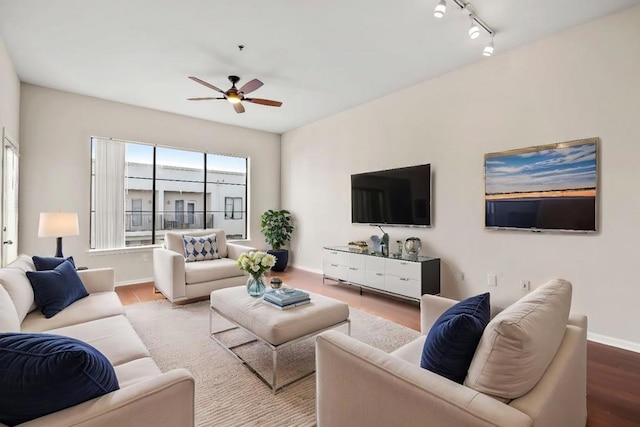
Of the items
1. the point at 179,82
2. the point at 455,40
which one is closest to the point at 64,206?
the point at 179,82

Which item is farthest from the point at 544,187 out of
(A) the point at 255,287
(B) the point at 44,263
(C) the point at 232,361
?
(B) the point at 44,263

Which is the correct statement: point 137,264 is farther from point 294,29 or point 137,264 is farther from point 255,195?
point 294,29

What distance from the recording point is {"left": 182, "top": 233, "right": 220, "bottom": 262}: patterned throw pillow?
4.26 metres

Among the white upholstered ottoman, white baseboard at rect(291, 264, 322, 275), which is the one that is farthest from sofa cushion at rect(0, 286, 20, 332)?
white baseboard at rect(291, 264, 322, 275)

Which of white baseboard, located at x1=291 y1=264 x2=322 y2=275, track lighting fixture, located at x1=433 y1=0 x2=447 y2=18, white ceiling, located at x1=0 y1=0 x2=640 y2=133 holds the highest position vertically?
white ceiling, located at x1=0 y1=0 x2=640 y2=133

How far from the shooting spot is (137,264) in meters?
5.04

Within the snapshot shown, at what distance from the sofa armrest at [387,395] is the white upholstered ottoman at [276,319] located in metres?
0.72

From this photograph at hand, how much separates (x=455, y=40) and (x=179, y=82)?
338 cm

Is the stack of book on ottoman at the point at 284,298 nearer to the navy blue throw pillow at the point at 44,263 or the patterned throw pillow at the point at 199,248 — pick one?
the navy blue throw pillow at the point at 44,263

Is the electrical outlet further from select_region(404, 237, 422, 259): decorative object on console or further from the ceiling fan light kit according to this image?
the ceiling fan light kit

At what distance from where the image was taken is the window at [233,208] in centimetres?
669

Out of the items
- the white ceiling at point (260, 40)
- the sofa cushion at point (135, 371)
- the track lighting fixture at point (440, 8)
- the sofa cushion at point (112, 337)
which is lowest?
the sofa cushion at point (135, 371)

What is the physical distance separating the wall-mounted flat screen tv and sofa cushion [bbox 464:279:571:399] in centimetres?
235

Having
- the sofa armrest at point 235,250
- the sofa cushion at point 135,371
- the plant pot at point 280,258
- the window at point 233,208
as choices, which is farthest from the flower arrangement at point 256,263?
the window at point 233,208
